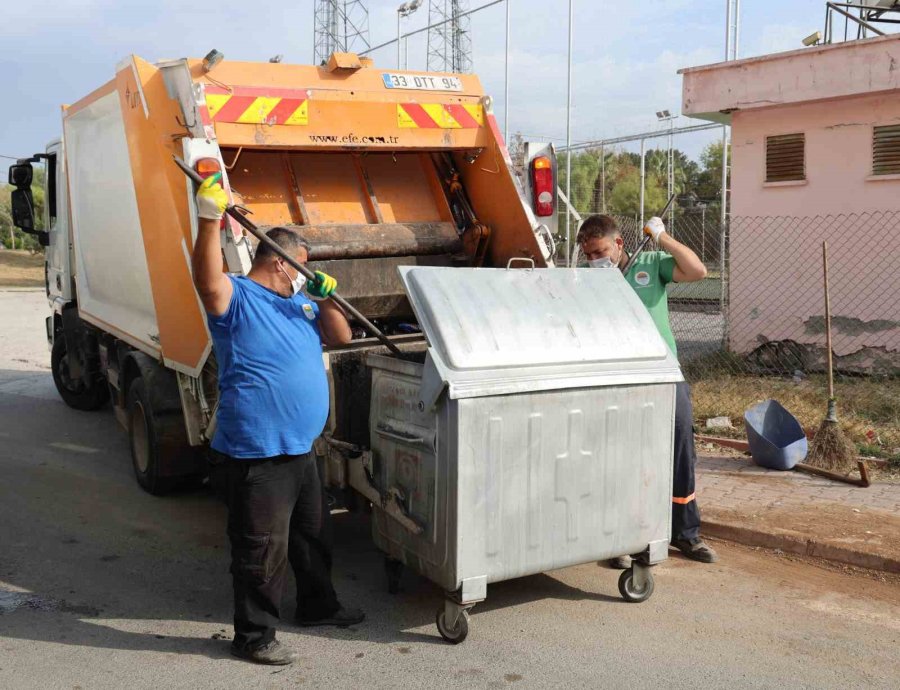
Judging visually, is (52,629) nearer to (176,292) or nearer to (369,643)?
(369,643)

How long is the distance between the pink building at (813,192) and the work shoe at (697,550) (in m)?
5.81

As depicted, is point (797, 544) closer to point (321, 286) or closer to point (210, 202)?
point (321, 286)

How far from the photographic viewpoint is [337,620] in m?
3.97

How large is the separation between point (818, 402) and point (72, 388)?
270 inches

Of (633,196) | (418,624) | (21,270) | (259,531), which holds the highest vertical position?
(633,196)

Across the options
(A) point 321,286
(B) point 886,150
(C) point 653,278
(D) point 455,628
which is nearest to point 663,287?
(C) point 653,278

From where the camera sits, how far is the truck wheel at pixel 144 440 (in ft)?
19.3

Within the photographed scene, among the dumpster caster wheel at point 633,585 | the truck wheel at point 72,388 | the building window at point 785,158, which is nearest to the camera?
the dumpster caster wheel at point 633,585

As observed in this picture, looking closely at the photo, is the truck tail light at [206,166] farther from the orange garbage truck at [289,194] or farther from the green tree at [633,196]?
the green tree at [633,196]

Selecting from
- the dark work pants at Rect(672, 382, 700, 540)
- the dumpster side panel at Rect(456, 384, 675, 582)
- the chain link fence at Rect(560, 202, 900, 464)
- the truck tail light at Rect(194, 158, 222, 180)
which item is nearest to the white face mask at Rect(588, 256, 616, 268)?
the dark work pants at Rect(672, 382, 700, 540)

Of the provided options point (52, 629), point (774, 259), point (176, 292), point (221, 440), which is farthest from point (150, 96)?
point (774, 259)

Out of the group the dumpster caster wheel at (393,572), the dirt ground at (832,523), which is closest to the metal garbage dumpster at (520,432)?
the dumpster caster wheel at (393,572)

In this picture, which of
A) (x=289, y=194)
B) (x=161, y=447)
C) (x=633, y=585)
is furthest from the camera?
(x=161, y=447)

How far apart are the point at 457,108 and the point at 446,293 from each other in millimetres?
2513
